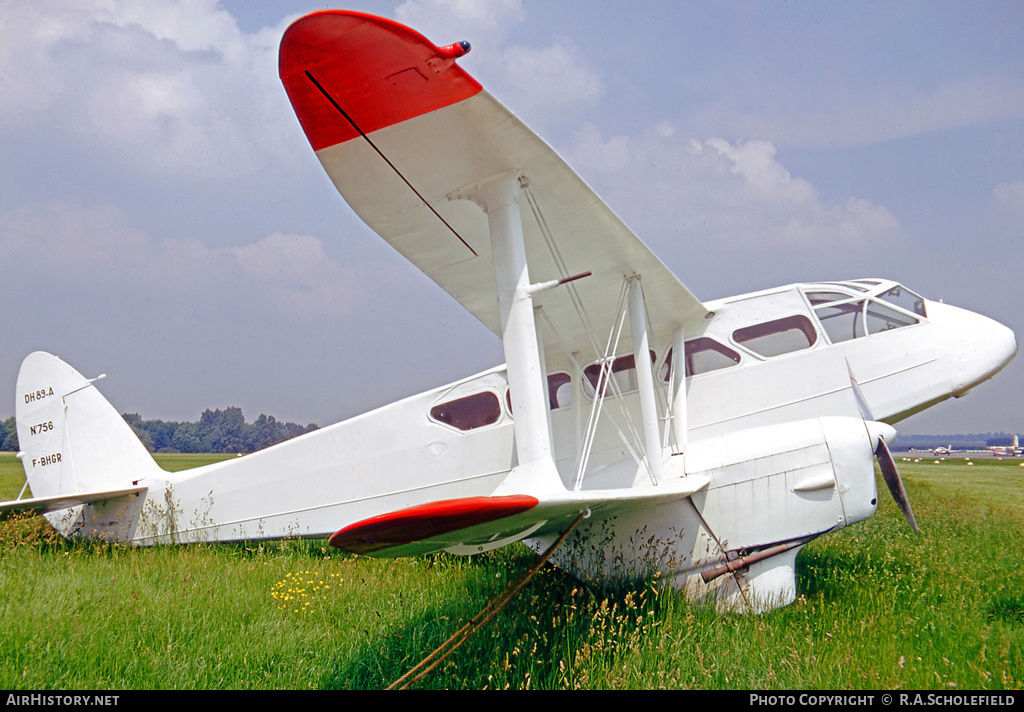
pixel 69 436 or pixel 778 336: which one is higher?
pixel 778 336

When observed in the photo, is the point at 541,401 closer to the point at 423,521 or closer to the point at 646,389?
the point at 423,521

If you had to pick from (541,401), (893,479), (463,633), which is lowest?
(463,633)

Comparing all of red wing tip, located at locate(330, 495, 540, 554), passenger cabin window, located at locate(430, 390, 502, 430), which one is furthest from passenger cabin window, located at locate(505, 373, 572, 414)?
red wing tip, located at locate(330, 495, 540, 554)

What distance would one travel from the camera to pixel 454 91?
11.5 feet

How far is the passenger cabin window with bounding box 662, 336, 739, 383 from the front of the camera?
6164 mm

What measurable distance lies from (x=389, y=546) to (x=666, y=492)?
235 cm

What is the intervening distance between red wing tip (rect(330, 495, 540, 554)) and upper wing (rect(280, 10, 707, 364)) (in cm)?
235

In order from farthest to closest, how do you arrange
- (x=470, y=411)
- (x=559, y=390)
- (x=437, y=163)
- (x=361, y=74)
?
1. (x=559, y=390)
2. (x=470, y=411)
3. (x=437, y=163)
4. (x=361, y=74)

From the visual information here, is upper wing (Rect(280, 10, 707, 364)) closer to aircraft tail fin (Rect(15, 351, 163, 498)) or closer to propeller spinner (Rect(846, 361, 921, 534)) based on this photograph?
propeller spinner (Rect(846, 361, 921, 534))

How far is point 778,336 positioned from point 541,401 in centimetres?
335

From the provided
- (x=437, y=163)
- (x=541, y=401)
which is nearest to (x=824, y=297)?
(x=541, y=401)

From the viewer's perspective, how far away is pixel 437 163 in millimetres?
4082

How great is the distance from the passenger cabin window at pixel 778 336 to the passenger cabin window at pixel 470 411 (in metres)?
2.72
